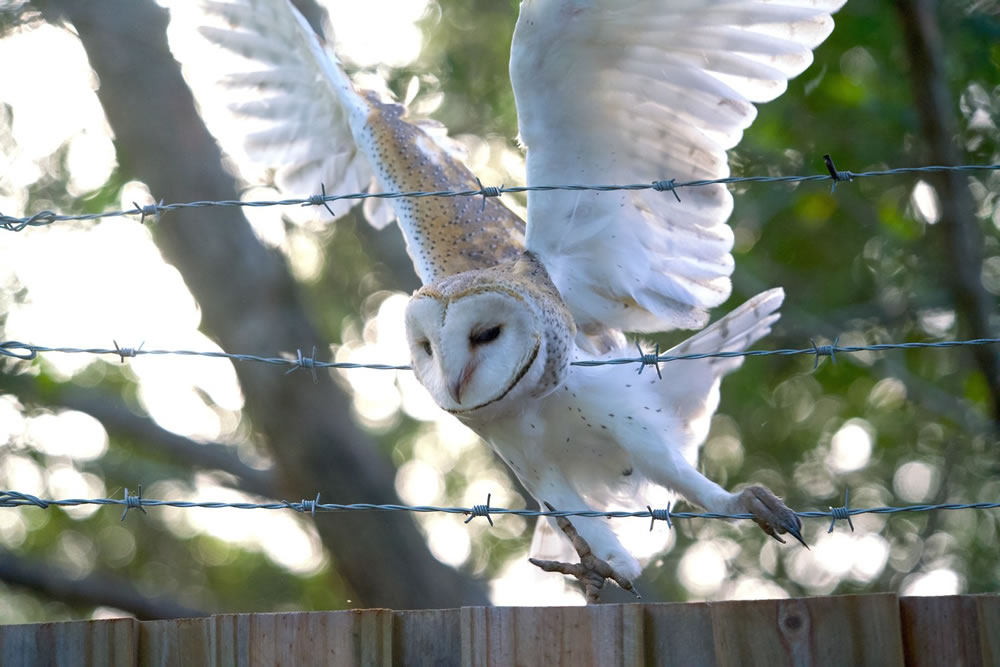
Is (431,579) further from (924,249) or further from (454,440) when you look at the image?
(454,440)

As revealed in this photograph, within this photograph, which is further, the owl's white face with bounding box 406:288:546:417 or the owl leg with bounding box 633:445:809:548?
the owl's white face with bounding box 406:288:546:417

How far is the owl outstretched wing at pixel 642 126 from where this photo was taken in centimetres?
264

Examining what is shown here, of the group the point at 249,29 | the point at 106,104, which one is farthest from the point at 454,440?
the point at 249,29

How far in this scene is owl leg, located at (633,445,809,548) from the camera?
2434 mm

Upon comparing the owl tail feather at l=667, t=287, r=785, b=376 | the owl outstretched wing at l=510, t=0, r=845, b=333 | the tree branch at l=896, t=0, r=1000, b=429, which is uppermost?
the tree branch at l=896, t=0, r=1000, b=429

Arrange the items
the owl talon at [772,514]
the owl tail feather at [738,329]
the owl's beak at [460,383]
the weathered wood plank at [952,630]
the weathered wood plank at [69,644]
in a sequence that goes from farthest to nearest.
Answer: the owl tail feather at [738,329]
the owl's beak at [460,383]
the owl talon at [772,514]
the weathered wood plank at [69,644]
the weathered wood plank at [952,630]

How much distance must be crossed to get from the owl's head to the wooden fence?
862 mm

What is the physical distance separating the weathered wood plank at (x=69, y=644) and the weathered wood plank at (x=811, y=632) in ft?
3.16

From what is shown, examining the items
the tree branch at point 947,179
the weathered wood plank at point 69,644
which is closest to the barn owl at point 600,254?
the weathered wood plank at point 69,644

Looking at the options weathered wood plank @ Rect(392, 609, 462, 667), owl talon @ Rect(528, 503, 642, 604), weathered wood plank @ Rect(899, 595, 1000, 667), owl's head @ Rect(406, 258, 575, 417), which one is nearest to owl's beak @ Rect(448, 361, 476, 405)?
owl's head @ Rect(406, 258, 575, 417)

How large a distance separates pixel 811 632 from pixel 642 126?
1.60 metres

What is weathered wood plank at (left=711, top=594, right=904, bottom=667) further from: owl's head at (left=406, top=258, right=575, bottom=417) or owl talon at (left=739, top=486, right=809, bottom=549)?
owl's head at (left=406, top=258, right=575, bottom=417)

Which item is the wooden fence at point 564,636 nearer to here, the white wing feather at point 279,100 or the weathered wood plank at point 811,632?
the weathered wood plank at point 811,632

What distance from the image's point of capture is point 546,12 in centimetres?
259
